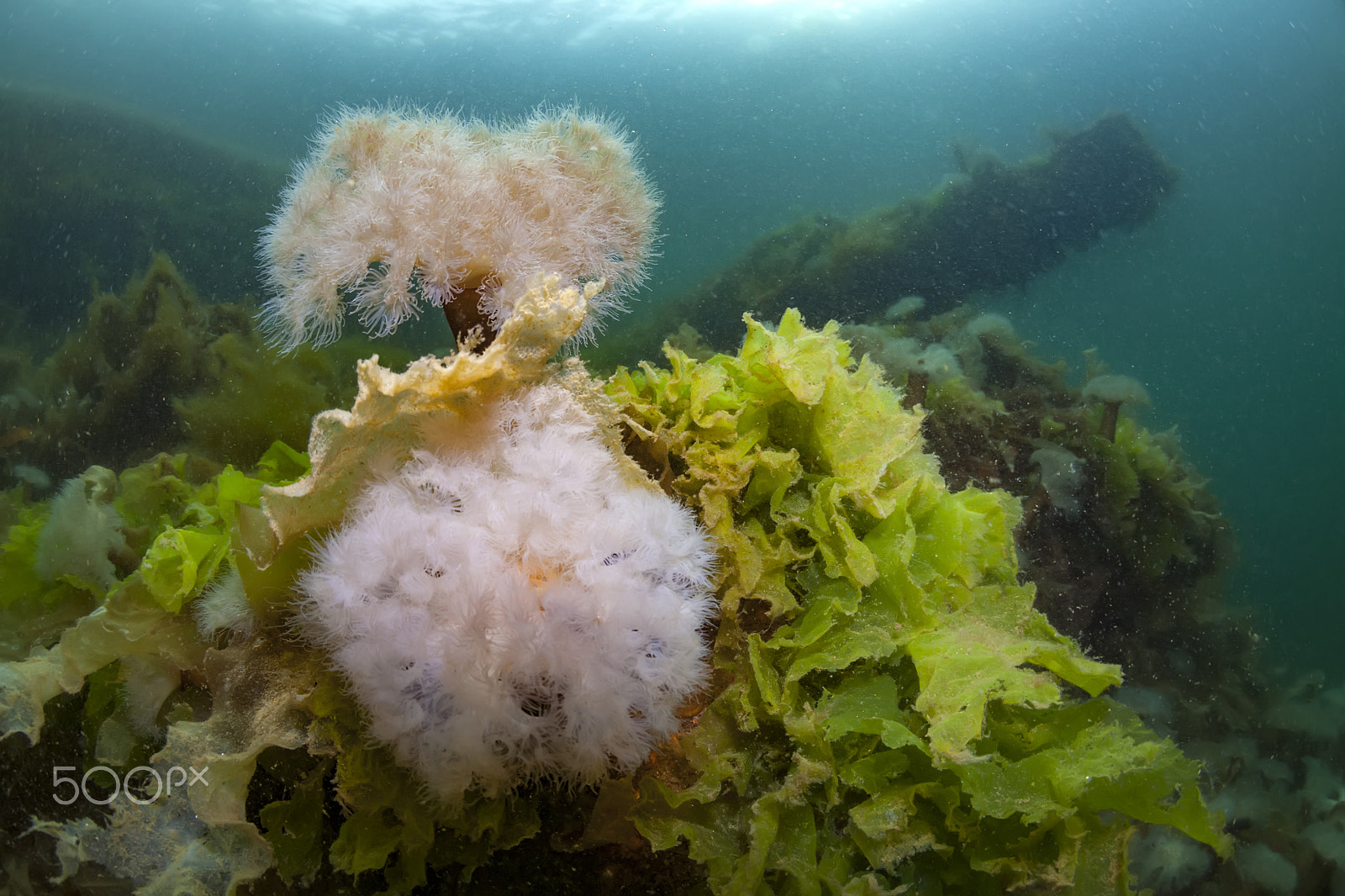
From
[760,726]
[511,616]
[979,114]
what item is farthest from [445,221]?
[979,114]

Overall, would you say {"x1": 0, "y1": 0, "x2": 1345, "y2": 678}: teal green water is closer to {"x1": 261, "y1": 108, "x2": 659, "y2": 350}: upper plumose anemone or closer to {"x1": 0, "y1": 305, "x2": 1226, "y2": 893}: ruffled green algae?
{"x1": 261, "y1": 108, "x2": 659, "y2": 350}: upper plumose anemone

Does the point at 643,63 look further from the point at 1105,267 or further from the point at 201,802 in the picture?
the point at 201,802

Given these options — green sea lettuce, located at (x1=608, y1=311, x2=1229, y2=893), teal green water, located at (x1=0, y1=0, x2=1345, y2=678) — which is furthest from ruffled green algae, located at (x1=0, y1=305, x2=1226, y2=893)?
teal green water, located at (x1=0, y1=0, x2=1345, y2=678)

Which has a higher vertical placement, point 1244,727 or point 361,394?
point 361,394

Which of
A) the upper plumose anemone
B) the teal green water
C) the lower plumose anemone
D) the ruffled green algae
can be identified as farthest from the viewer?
the teal green water

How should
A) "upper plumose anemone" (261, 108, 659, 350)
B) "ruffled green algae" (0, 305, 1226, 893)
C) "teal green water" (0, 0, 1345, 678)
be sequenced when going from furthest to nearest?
"teal green water" (0, 0, 1345, 678) < "upper plumose anemone" (261, 108, 659, 350) < "ruffled green algae" (0, 305, 1226, 893)

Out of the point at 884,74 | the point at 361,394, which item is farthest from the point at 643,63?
the point at 361,394
